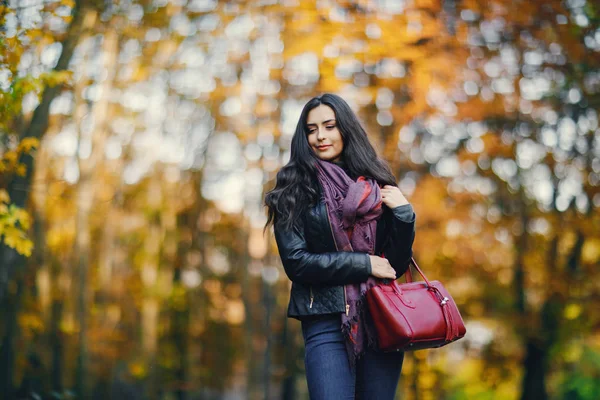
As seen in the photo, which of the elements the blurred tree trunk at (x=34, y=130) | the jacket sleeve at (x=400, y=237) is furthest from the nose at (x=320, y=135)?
the blurred tree trunk at (x=34, y=130)

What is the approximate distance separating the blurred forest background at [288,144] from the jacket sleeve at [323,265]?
2.62 meters

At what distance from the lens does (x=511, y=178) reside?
14633 millimetres

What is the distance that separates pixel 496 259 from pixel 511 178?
234cm

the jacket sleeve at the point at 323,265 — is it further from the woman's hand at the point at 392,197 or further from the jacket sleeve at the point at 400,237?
the woman's hand at the point at 392,197

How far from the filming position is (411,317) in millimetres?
3408

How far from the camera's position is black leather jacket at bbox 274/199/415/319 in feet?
11.4

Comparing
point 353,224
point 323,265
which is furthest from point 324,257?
point 353,224

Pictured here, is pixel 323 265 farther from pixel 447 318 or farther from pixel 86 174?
pixel 86 174

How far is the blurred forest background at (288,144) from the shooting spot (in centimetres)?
772

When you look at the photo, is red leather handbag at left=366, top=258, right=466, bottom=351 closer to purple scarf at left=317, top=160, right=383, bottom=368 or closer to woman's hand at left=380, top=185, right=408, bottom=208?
purple scarf at left=317, top=160, right=383, bottom=368

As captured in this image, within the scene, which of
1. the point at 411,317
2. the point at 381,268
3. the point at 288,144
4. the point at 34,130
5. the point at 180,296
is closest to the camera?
the point at 411,317

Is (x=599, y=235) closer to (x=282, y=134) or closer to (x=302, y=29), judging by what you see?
(x=282, y=134)

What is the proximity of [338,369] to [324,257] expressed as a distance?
548 mm

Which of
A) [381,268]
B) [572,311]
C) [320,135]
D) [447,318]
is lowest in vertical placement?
[572,311]
